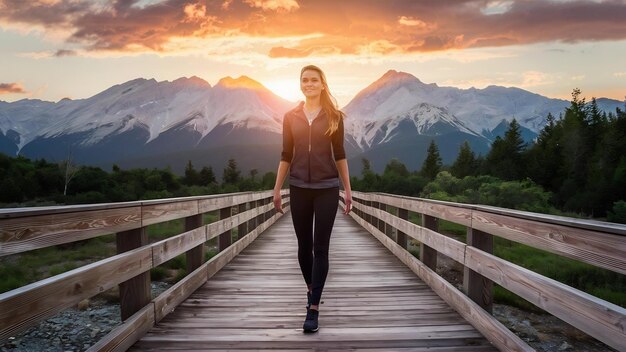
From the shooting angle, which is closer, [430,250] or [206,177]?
[430,250]

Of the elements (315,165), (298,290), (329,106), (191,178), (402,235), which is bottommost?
(298,290)

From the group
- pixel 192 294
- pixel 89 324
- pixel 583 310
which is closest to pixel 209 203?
pixel 192 294

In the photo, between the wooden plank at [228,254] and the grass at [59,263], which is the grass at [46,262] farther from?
the wooden plank at [228,254]

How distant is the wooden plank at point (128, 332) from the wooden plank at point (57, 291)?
31 centimetres

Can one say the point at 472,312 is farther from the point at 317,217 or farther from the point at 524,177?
the point at 524,177

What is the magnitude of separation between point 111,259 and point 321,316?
1855 mm

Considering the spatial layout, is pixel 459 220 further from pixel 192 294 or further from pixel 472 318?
pixel 192 294

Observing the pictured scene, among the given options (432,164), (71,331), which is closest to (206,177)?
(432,164)

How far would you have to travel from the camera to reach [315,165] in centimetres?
373

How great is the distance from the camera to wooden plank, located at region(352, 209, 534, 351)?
2996mm

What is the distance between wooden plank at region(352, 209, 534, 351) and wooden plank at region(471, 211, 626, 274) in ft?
1.98

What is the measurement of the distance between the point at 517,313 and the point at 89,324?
875cm

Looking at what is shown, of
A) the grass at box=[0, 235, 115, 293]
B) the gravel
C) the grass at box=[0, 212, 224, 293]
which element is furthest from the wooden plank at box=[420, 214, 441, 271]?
the grass at box=[0, 235, 115, 293]

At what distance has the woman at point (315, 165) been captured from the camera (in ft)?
12.3
